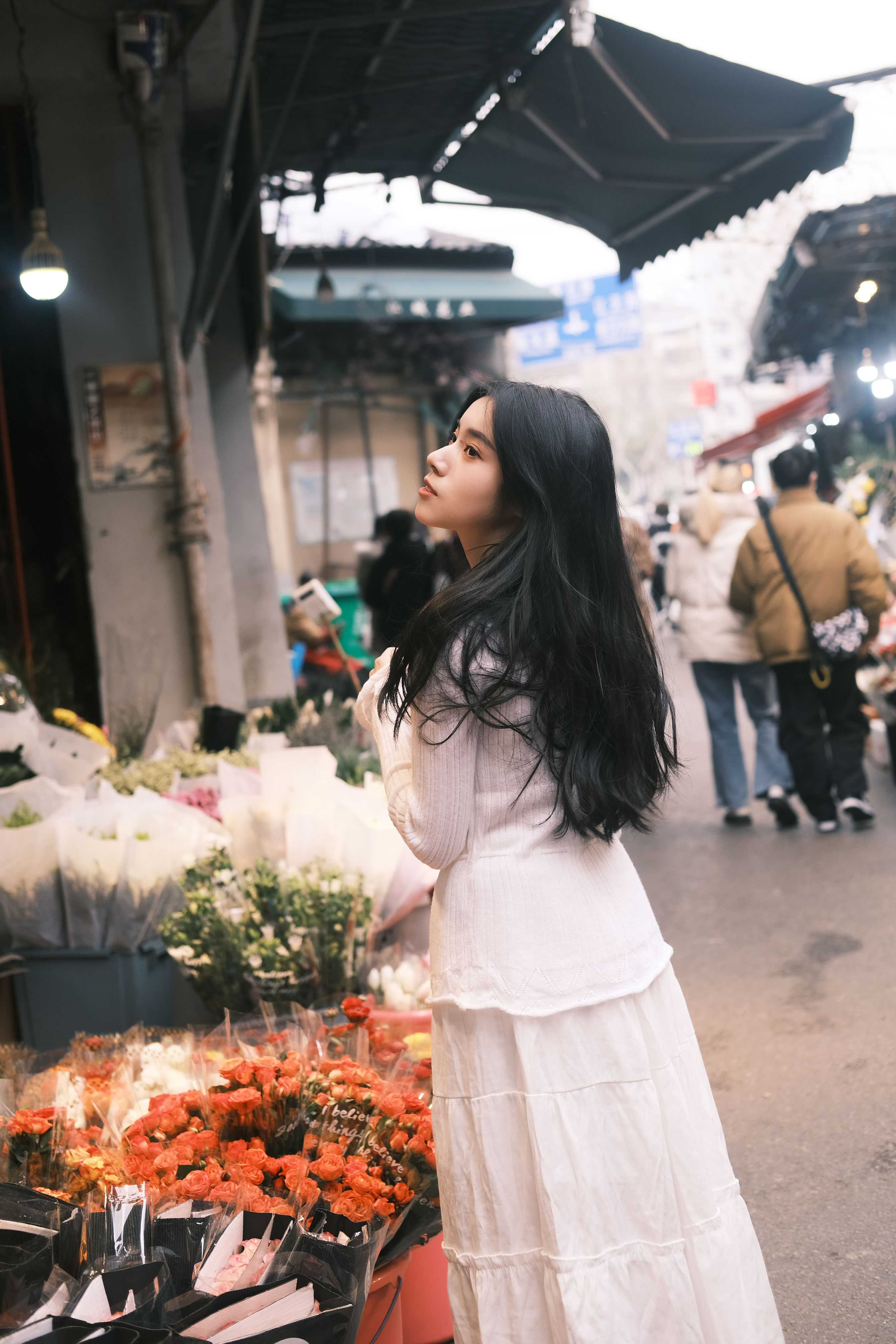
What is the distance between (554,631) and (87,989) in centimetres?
259

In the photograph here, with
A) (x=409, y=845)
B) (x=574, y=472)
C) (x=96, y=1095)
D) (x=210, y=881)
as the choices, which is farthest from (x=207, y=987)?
(x=574, y=472)

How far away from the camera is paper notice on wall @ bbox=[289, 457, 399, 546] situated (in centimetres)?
1638

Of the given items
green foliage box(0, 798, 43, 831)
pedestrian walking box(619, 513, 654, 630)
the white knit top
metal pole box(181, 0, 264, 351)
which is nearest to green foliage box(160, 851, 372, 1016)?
green foliage box(0, 798, 43, 831)

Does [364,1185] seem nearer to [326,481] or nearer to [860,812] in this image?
[860,812]

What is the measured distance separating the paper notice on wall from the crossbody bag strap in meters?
9.68

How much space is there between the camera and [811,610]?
6.96 meters

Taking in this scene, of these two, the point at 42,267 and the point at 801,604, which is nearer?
the point at 42,267

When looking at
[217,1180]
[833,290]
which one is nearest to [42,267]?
[217,1180]

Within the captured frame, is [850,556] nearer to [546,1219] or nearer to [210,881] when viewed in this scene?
[210,881]

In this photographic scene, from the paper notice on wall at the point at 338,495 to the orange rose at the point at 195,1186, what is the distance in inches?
573

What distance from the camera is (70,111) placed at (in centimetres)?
669

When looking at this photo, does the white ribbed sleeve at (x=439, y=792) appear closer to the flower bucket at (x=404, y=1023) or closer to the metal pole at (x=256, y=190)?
the flower bucket at (x=404, y=1023)

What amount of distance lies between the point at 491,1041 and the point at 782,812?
Answer: 607cm

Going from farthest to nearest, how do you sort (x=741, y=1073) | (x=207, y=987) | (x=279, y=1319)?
(x=741, y=1073) < (x=207, y=987) < (x=279, y=1319)
